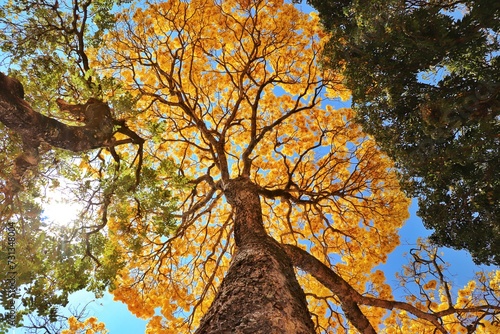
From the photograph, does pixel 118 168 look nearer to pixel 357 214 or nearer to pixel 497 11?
pixel 497 11

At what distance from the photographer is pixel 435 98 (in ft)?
13.9

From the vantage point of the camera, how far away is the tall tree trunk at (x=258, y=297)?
7.16ft

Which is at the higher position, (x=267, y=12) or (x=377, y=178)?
(x=267, y=12)

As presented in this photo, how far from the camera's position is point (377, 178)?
838 cm

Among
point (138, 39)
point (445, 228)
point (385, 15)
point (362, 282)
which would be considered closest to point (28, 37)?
point (138, 39)

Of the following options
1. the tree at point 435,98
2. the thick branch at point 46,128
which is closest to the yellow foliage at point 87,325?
the thick branch at point 46,128

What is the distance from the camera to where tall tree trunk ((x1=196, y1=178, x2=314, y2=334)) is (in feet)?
7.16

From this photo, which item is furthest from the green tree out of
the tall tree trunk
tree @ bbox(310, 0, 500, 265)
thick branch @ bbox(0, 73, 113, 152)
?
tree @ bbox(310, 0, 500, 265)

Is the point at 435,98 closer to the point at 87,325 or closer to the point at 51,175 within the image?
the point at 51,175

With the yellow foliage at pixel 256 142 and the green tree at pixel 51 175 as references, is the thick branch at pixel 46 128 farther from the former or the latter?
the yellow foliage at pixel 256 142

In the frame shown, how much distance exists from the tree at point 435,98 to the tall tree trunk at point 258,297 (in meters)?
2.59

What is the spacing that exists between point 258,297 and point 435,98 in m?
3.45

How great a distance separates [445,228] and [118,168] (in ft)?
16.3

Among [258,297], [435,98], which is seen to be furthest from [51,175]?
[435,98]
